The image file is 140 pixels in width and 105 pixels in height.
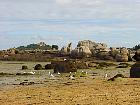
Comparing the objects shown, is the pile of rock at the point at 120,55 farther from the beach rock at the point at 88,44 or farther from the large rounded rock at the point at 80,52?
the beach rock at the point at 88,44

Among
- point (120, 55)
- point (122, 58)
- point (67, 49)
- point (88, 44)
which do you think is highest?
point (88, 44)

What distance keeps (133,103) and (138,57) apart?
46.1m

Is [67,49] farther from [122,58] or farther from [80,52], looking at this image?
[122,58]

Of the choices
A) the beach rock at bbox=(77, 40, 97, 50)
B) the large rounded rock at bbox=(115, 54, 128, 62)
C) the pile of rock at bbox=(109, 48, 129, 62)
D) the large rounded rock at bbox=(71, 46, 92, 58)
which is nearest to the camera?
the large rounded rock at bbox=(115, 54, 128, 62)

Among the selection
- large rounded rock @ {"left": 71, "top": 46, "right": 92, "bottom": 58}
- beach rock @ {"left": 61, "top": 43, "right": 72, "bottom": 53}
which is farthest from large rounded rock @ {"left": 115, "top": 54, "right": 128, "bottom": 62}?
beach rock @ {"left": 61, "top": 43, "right": 72, "bottom": 53}

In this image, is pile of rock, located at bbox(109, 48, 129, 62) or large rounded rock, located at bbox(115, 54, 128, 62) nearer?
large rounded rock, located at bbox(115, 54, 128, 62)

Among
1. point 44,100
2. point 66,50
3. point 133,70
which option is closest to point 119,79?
point 133,70

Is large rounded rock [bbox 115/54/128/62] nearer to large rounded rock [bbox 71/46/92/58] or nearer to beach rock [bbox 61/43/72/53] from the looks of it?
large rounded rock [bbox 71/46/92/58]

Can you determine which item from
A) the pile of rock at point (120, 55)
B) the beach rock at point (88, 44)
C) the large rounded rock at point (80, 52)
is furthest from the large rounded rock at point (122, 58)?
the beach rock at point (88, 44)

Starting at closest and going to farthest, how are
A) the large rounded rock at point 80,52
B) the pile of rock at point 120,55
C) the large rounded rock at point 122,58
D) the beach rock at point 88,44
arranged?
the large rounded rock at point 122,58, the pile of rock at point 120,55, the large rounded rock at point 80,52, the beach rock at point 88,44

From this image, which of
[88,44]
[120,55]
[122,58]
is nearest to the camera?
[122,58]

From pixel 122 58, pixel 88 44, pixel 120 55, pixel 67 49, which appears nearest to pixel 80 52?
pixel 120 55

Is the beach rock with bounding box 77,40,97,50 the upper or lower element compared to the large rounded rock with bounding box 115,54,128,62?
upper

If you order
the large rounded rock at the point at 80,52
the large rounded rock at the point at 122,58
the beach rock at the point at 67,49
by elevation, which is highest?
the beach rock at the point at 67,49
